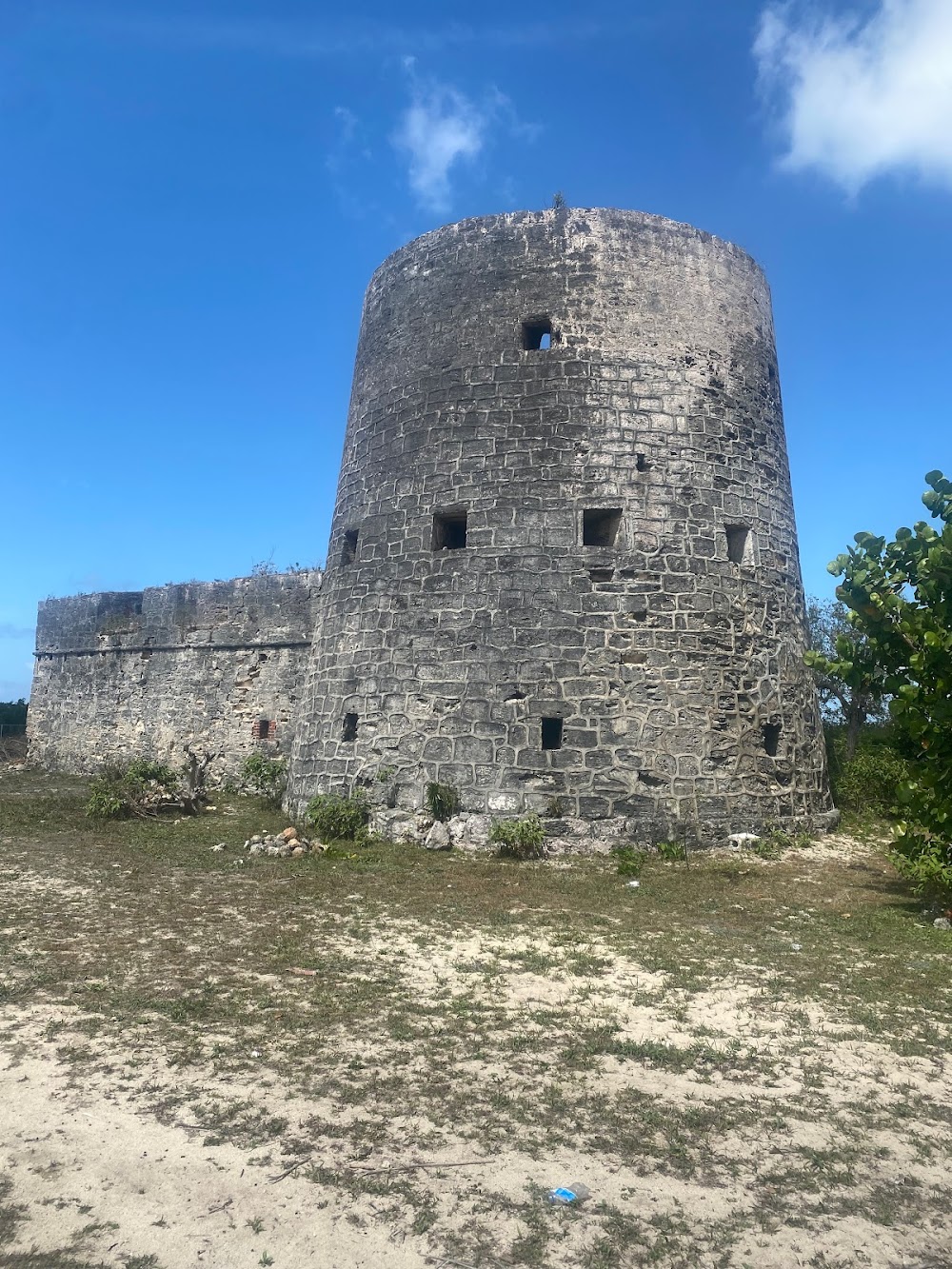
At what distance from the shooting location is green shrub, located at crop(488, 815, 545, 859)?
9.30m

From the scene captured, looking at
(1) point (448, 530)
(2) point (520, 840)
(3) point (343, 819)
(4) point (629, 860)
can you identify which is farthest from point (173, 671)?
(4) point (629, 860)

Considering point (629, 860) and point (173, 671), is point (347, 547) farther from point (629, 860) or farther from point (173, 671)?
point (173, 671)

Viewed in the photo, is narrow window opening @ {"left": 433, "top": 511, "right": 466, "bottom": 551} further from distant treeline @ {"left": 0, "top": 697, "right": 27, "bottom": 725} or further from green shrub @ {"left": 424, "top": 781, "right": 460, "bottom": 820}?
distant treeline @ {"left": 0, "top": 697, "right": 27, "bottom": 725}

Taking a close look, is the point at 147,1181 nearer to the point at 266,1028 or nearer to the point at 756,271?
the point at 266,1028

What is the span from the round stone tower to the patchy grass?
2194mm

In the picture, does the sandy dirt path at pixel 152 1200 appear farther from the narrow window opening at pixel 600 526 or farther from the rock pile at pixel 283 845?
the narrow window opening at pixel 600 526

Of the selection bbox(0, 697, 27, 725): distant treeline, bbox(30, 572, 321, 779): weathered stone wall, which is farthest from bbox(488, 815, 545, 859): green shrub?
bbox(0, 697, 27, 725): distant treeline

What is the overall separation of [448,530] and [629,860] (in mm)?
4902

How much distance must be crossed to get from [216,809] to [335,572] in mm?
4455

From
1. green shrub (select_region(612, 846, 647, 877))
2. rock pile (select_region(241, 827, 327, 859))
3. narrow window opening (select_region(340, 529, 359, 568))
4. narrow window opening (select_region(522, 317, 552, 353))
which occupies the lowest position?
green shrub (select_region(612, 846, 647, 877))

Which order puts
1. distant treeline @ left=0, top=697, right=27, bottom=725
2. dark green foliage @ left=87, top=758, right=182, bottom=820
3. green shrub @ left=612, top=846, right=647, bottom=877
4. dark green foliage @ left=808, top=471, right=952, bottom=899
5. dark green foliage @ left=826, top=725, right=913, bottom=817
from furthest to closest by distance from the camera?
distant treeline @ left=0, top=697, right=27, bottom=725 < dark green foliage @ left=826, top=725, right=913, bottom=817 < dark green foliage @ left=87, top=758, right=182, bottom=820 < green shrub @ left=612, top=846, right=647, bottom=877 < dark green foliage @ left=808, top=471, right=952, bottom=899

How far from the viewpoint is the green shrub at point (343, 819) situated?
10.3 meters

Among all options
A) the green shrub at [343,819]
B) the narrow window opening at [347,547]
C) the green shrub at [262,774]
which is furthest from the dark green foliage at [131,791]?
the narrow window opening at [347,547]

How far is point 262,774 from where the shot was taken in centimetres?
1502
